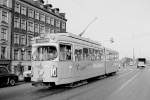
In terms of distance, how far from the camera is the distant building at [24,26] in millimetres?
39250

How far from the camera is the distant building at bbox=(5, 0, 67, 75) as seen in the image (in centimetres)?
3925

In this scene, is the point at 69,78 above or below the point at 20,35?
below

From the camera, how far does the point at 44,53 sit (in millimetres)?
13383

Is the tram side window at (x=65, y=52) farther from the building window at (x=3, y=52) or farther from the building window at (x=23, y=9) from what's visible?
the building window at (x=23, y=9)

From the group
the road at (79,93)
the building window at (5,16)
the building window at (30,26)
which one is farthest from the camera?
the building window at (30,26)

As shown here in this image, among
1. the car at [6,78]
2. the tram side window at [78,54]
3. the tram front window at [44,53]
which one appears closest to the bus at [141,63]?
the tram side window at [78,54]

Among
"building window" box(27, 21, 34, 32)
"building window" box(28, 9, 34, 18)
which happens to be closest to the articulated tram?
"building window" box(27, 21, 34, 32)

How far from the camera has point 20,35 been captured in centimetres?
4166

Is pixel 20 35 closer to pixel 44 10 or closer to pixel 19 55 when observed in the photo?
pixel 19 55

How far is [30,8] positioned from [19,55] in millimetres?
10275

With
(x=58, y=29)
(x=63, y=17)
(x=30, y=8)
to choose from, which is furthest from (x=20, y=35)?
(x=63, y=17)

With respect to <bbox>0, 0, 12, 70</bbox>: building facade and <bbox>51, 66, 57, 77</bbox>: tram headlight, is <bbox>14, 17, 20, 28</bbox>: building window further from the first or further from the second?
<bbox>51, 66, 57, 77</bbox>: tram headlight

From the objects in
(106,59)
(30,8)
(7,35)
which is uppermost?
(30,8)

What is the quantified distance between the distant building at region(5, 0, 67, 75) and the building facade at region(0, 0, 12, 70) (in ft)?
0.57
